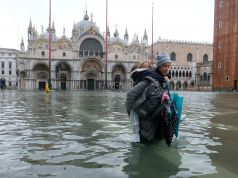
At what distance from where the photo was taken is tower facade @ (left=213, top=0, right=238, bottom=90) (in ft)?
153

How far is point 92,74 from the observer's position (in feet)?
214

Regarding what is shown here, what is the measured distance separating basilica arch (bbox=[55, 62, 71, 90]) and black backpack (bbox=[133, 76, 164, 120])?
2370 inches

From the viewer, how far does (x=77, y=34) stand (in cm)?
6378

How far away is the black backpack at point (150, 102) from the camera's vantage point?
4.56 meters

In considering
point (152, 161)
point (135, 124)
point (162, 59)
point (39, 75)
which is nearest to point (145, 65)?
point (162, 59)

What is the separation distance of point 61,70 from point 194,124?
193 ft

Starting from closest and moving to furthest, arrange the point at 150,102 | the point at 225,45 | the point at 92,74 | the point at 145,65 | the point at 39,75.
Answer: the point at 150,102 → the point at 145,65 → the point at 225,45 → the point at 39,75 → the point at 92,74

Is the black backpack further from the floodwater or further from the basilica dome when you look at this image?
the basilica dome

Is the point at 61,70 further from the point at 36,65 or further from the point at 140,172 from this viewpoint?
the point at 140,172

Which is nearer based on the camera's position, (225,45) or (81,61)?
(225,45)

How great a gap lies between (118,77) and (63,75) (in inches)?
Answer: 454

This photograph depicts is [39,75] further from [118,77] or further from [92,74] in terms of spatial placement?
[118,77]

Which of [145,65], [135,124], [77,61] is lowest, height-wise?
[135,124]

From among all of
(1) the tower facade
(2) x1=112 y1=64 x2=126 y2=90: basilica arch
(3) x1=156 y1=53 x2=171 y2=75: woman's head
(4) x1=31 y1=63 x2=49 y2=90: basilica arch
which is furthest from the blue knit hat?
(2) x1=112 y1=64 x2=126 y2=90: basilica arch
